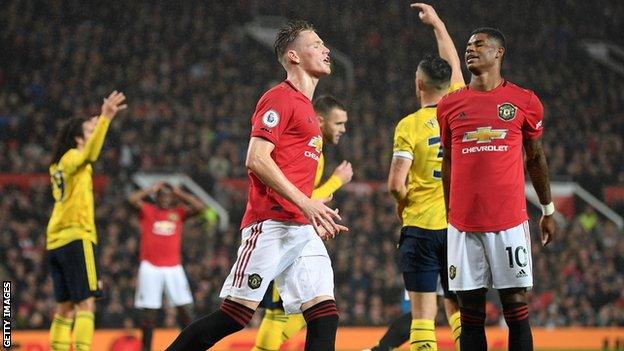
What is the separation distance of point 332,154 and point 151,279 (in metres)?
9.56

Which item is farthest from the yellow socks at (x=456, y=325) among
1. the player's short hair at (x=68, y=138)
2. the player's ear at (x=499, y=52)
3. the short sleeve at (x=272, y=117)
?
the player's short hair at (x=68, y=138)

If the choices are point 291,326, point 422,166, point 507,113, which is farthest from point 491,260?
point 291,326

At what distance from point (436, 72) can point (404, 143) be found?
615 mm

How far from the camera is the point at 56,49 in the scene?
2336 centimetres

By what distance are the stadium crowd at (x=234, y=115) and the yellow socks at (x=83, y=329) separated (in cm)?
650

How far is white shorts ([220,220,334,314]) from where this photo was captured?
526 centimetres

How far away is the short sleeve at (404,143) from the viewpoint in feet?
22.0

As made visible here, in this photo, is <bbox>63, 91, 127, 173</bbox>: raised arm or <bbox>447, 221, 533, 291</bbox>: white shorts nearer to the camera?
<bbox>447, 221, 533, 291</bbox>: white shorts

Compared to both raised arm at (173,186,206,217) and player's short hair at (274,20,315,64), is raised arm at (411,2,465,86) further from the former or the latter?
raised arm at (173,186,206,217)

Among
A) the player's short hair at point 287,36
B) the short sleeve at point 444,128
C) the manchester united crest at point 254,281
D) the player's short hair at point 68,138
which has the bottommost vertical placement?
the manchester united crest at point 254,281

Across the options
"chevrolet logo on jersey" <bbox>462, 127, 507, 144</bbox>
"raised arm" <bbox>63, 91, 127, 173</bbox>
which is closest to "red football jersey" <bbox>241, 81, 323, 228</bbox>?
"chevrolet logo on jersey" <bbox>462, 127, 507, 144</bbox>

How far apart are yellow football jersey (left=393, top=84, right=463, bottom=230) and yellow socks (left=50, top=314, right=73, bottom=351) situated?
3290mm

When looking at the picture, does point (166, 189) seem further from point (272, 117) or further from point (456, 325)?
point (272, 117)

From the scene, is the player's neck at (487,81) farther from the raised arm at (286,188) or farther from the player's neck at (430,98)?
the raised arm at (286,188)
